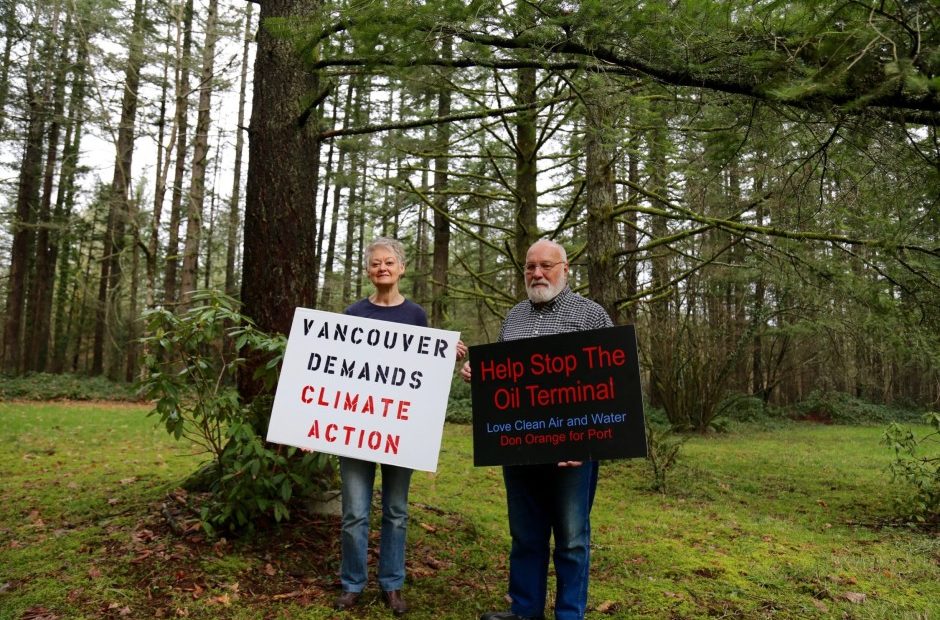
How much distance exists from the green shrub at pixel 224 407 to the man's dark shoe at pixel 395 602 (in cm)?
76

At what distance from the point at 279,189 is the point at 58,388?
52.5 ft

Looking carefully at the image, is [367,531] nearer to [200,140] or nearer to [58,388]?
[200,140]

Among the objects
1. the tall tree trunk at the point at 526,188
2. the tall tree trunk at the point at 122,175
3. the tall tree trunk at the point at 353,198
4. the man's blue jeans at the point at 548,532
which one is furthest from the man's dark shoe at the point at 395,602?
the tall tree trunk at the point at 122,175

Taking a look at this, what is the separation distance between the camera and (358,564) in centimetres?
297

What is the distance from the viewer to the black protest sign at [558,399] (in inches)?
104

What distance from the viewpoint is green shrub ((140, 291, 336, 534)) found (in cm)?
329

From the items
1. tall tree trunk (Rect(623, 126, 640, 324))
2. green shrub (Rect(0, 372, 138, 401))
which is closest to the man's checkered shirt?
tall tree trunk (Rect(623, 126, 640, 324))

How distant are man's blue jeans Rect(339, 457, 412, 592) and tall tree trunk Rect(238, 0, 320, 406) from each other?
1.24 m

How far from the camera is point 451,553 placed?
3.87m

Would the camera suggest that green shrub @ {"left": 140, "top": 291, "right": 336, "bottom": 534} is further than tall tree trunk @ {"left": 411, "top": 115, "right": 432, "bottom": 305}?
No

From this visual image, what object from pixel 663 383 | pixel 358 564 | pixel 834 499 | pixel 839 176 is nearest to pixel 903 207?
pixel 839 176

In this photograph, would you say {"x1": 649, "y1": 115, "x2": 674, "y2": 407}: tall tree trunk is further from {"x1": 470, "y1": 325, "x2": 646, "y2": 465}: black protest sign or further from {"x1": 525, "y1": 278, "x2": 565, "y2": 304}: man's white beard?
{"x1": 470, "y1": 325, "x2": 646, "y2": 465}: black protest sign

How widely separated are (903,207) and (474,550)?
3563 millimetres

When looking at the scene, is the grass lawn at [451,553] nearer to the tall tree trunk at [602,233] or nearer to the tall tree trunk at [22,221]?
the tall tree trunk at [602,233]
